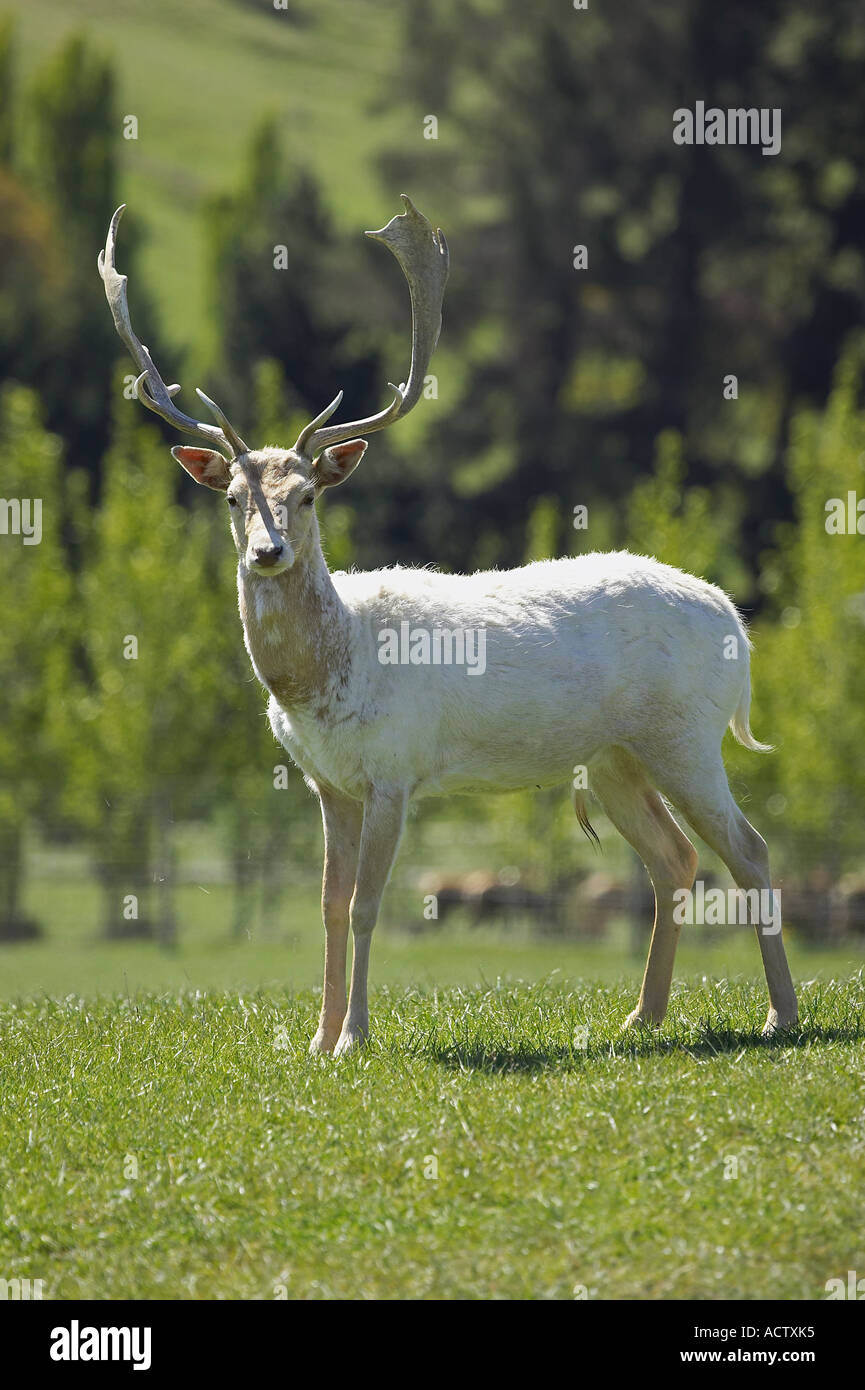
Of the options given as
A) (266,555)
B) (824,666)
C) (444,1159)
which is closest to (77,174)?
(824,666)

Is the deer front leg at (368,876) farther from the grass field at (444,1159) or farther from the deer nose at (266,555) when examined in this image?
the deer nose at (266,555)

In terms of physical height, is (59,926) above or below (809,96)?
below

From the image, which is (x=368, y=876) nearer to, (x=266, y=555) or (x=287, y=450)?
(x=266, y=555)

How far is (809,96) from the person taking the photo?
44.0 metres

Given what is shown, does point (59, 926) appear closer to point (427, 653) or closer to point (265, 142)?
point (427, 653)

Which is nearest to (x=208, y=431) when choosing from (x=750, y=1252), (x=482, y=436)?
(x=750, y=1252)

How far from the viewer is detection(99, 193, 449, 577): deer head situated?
27.3ft

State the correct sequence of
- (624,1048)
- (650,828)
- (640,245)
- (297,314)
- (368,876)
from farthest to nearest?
1. (297,314)
2. (640,245)
3. (650,828)
4. (368,876)
5. (624,1048)

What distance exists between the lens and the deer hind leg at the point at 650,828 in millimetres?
9328

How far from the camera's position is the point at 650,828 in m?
9.48

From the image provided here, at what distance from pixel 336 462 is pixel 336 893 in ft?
7.11

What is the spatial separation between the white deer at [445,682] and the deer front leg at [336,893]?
10 millimetres

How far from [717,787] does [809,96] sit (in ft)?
128
